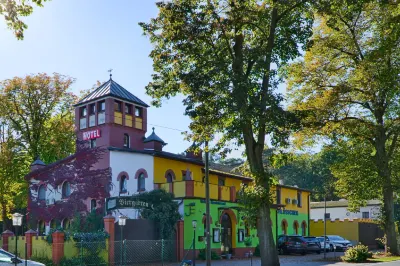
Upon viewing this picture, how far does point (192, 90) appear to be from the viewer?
2127 centimetres

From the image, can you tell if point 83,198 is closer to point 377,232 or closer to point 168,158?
point 168,158

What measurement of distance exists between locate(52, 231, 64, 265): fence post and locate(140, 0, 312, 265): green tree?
27.0 feet

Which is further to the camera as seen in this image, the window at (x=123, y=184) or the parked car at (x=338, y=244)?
the parked car at (x=338, y=244)

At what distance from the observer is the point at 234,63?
2183 cm

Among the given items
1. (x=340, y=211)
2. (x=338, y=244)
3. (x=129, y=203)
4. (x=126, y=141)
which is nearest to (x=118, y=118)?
(x=126, y=141)

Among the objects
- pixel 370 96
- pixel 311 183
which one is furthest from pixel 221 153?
pixel 311 183

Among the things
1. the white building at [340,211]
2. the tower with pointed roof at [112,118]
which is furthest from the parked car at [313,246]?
the white building at [340,211]

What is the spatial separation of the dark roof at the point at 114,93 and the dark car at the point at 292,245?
15.0 meters

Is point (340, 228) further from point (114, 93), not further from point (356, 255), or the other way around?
point (114, 93)

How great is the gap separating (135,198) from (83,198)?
366 centimetres

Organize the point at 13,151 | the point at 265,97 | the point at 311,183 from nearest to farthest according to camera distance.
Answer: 1. the point at 265,97
2. the point at 13,151
3. the point at 311,183

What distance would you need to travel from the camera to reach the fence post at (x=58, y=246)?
2492 centimetres

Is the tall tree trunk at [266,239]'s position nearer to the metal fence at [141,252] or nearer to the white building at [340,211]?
the metal fence at [141,252]

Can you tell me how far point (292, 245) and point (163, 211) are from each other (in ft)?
44.2
